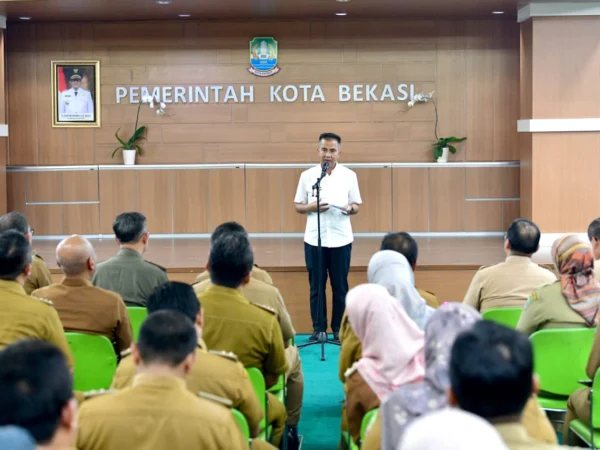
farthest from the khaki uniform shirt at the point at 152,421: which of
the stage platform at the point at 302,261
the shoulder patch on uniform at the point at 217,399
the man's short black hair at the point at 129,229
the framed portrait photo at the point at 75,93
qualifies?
the framed portrait photo at the point at 75,93

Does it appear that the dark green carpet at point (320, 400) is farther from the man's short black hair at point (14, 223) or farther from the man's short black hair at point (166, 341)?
the man's short black hair at point (166, 341)

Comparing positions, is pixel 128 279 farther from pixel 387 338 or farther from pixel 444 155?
pixel 444 155

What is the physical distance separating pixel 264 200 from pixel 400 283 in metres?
7.79

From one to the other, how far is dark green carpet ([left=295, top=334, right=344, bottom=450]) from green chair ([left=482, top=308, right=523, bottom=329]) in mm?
1160

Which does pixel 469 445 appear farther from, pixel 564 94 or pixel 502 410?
pixel 564 94

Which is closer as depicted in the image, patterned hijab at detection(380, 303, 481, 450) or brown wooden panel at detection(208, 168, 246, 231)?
patterned hijab at detection(380, 303, 481, 450)

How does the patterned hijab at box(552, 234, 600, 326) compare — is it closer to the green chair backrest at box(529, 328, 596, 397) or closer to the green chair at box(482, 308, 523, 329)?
the green chair backrest at box(529, 328, 596, 397)

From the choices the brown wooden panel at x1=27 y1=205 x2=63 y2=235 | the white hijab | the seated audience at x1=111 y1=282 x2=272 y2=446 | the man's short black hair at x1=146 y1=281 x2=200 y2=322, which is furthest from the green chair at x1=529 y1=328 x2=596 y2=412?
the brown wooden panel at x1=27 y1=205 x2=63 y2=235

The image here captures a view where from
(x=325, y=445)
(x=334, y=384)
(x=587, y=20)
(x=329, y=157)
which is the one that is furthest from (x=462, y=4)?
(x=325, y=445)

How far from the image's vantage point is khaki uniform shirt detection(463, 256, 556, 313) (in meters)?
5.16

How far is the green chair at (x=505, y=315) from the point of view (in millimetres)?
4773

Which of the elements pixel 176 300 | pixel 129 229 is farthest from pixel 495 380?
pixel 129 229

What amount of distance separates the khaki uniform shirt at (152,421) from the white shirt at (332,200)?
4962 millimetres

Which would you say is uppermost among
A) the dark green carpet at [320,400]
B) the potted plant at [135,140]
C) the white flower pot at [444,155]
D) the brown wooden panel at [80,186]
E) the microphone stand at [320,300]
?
the potted plant at [135,140]
